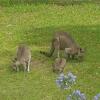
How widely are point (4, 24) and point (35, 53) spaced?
3.59m

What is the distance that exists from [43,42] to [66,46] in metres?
1.71

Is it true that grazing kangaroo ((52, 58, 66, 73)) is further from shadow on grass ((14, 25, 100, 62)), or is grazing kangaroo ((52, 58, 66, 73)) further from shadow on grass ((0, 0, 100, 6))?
shadow on grass ((0, 0, 100, 6))

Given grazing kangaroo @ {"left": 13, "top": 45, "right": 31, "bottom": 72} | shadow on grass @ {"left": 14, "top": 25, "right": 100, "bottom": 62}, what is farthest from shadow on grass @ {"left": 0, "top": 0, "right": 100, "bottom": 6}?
grazing kangaroo @ {"left": 13, "top": 45, "right": 31, "bottom": 72}

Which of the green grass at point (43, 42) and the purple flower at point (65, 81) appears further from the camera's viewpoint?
the green grass at point (43, 42)

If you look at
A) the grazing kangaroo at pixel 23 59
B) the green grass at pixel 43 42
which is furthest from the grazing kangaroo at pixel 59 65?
the grazing kangaroo at pixel 23 59

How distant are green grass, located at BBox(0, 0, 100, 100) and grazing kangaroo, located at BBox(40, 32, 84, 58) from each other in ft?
0.68

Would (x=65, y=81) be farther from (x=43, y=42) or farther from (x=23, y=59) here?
(x=43, y=42)

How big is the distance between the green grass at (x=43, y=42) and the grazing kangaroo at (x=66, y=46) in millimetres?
207

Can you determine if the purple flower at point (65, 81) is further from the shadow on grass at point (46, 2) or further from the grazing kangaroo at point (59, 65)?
the shadow on grass at point (46, 2)

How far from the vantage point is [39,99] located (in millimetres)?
7754

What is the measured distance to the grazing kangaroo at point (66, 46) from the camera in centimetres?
1008

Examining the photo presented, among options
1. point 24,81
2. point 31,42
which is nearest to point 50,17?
point 31,42

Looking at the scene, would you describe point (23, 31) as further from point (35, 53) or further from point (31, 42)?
point (35, 53)

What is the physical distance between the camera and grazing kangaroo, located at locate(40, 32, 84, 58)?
33.1ft
